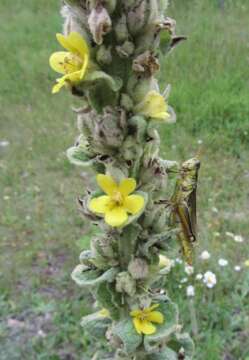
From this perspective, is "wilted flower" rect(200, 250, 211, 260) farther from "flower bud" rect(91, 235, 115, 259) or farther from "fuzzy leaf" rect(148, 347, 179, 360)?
"flower bud" rect(91, 235, 115, 259)

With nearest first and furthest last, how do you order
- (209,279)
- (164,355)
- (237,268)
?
1. (164,355)
2. (209,279)
3. (237,268)

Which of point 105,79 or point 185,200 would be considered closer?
point 105,79

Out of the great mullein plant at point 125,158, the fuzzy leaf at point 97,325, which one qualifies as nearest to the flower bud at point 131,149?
the great mullein plant at point 125,158

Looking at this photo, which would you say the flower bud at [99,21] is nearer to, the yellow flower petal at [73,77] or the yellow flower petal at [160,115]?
the yellow flower petal at [73,77]

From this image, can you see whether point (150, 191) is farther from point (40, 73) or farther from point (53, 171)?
point (40, 73)

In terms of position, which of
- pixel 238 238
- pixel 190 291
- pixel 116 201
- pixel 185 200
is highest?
pixel 116 201

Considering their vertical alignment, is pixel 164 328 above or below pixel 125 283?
below

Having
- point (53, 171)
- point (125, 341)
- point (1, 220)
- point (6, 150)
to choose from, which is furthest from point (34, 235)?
point (125, 341)

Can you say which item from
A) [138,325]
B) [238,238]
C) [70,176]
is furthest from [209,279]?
[70,176]

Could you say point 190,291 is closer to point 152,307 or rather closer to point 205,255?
point 205,255
